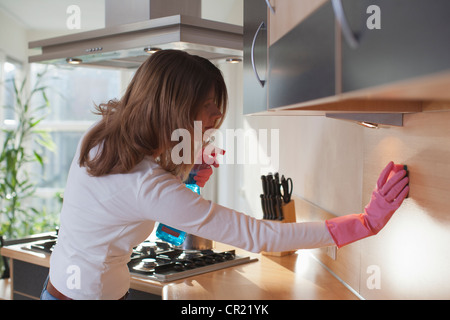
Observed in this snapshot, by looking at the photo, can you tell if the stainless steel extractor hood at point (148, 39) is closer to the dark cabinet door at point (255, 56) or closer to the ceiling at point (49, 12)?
the dark cabinet door at point (255, 56)

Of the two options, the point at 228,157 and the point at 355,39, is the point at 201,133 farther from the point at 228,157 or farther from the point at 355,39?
the point at 228,157

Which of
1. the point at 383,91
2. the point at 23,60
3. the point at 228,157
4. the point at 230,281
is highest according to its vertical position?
the point at 23,60

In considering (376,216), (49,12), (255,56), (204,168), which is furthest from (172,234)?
(49,12)

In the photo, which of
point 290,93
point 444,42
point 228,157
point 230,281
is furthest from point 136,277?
point 228,157

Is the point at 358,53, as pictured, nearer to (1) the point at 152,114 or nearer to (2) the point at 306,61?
(2) the point at 306,61

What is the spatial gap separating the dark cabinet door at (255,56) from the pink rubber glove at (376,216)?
0.38 m

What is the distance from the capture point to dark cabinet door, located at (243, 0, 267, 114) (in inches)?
50.6

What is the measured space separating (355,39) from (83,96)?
508cm

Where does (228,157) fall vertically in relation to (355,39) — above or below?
below

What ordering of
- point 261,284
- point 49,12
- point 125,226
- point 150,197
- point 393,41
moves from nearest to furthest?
point 393,41
point 150,197
point 125,226
point 261,284
point 49,12

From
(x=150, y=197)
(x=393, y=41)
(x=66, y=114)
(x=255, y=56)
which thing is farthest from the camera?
(x=66, y=114)

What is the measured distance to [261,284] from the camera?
1.58 m

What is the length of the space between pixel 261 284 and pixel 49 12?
3.78 metres
